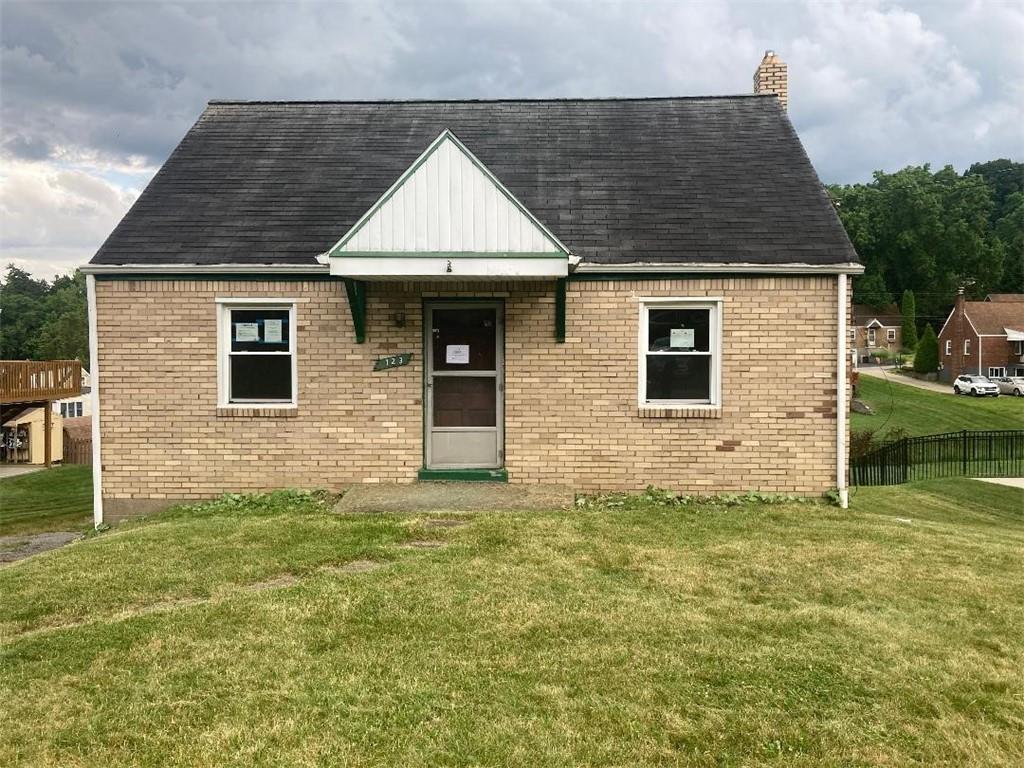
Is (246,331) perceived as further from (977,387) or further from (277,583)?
(977,387)

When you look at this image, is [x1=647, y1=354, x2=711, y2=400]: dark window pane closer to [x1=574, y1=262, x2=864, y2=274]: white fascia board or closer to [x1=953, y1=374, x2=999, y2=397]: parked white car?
[x1=574, y1=262, x2=864, y2=274]: white fascia board

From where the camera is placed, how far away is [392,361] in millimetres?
9383

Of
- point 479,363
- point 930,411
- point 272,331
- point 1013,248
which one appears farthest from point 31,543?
point 1013,248

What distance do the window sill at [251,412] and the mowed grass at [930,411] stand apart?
24.6m

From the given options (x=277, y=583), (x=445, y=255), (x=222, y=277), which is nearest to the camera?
(x=277, y=583)

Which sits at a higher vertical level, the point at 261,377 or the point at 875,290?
the point at 875,290

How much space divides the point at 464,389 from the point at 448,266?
1.97 m

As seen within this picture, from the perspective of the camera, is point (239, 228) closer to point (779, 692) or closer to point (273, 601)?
point (273, 601)

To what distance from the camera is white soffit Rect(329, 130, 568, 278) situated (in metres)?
8.23

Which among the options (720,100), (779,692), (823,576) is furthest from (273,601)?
(720,100)

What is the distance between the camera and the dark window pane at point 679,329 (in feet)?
30.8

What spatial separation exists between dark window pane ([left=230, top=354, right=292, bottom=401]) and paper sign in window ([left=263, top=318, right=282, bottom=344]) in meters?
0.19

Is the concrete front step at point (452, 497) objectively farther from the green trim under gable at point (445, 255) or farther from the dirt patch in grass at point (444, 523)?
the green trim under gable at point (445, 255)

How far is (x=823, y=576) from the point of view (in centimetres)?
615
